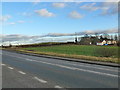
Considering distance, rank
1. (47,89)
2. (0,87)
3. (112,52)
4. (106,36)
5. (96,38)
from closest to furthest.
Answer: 1. (47,89)
2. (0,87)
3. (112,52)
4. (96,38)
5. (106,36)

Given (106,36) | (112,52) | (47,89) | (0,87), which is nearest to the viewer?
(47,89)

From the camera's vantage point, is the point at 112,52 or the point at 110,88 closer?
the point at 110,88

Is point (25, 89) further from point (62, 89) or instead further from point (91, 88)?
point (91, 88)

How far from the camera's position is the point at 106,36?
491ft

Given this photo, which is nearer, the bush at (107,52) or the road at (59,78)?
the road at (59,78)

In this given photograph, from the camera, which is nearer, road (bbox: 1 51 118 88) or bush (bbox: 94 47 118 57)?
road (bbox: 1 51 118 88)

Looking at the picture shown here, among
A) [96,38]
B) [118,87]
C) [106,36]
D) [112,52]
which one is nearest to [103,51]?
[112,52]

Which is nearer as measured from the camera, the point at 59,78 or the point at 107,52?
the point at 59,78

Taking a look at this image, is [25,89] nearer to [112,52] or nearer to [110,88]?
[110,88]

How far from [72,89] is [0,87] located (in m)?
3.02

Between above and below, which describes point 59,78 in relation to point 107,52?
below

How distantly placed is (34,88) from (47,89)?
1.83 feet

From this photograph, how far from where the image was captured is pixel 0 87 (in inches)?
285

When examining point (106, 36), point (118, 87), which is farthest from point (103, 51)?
point (106, 36)
